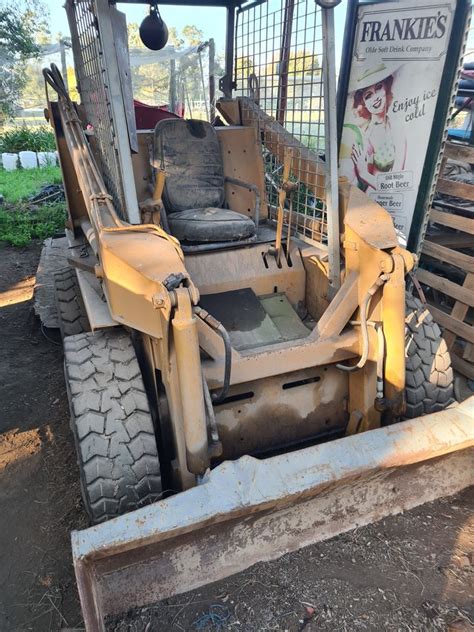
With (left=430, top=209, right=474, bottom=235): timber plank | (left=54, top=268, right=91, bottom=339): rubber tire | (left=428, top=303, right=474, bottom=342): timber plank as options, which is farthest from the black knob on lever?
(left=428, top=303, right=474, bottom=342): timber plank

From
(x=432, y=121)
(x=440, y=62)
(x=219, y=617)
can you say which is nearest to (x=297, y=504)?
(x=219, y=617)

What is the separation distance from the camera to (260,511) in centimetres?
195

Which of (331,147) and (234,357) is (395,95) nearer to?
(331,147)

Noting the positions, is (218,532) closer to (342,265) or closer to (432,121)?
(342,265)

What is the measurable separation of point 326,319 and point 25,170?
41.0 feet

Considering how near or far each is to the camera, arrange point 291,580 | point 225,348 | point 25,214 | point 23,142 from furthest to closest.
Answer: point 23,142 → point 25,214 → point 225,348 → point 291,580

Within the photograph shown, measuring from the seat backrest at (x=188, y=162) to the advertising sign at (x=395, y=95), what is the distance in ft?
3.98

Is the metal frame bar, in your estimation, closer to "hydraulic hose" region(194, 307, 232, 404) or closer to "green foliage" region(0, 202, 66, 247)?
"hydraulic hose" region(194, 307, 232, 404)

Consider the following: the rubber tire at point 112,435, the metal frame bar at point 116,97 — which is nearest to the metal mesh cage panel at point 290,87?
the metal frame bar at point 116,97

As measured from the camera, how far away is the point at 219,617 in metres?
1.95

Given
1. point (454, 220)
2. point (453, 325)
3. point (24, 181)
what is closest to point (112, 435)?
point (453, 325)

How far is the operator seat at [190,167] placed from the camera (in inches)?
133

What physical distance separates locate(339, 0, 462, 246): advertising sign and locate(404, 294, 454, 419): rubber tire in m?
0.99

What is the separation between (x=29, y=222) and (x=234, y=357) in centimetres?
710
